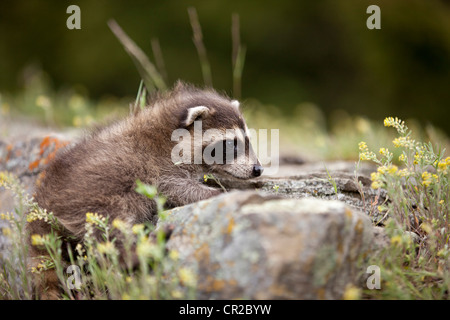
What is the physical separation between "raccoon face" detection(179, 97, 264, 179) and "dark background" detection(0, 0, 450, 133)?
31.4 ft

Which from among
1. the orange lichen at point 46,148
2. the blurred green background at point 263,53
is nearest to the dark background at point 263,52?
the blurred green background at point 263,53

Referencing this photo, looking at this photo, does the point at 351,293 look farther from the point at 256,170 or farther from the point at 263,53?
the point at 263,53

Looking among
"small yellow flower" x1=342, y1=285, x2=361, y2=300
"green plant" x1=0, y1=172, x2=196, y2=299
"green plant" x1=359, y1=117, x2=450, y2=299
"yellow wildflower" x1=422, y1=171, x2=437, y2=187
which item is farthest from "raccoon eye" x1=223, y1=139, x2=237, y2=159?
"small yellow flower" x1=342, y1=285, x2=361, y2=300

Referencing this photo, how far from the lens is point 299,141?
29.9ft

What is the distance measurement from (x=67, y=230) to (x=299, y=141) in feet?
18.9

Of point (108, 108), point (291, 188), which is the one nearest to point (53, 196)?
point (291, 188)

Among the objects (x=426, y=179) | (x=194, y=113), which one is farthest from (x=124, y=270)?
(x=426, y=179)

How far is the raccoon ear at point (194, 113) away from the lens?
4812mm

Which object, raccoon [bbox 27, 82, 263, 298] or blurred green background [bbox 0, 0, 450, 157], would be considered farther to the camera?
blurred green background [bbox 0, 0, 450, 157]

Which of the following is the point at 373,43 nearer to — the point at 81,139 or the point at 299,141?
the point at 299,141

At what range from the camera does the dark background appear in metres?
13.9

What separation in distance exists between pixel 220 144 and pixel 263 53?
1099 cm

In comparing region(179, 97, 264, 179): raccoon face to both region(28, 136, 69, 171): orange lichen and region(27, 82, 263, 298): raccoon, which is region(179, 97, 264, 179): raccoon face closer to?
region(27, 82, 263, 298): raccoon

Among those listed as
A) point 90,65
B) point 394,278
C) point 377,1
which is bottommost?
point 394,278
